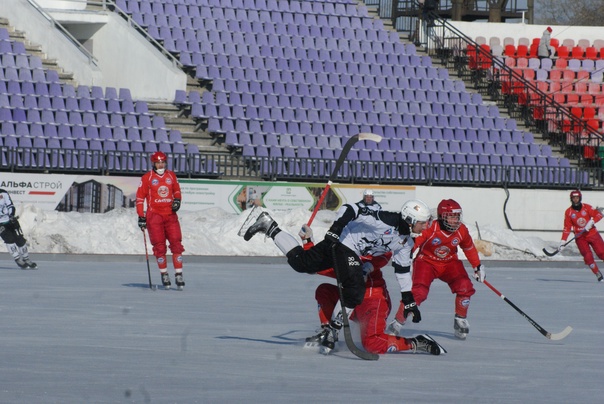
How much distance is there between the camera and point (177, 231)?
664 inches

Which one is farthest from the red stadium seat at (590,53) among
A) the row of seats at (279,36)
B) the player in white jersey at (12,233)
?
the player in white jersey at (12,233)

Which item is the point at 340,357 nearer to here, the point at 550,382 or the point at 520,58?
the point at 550,382

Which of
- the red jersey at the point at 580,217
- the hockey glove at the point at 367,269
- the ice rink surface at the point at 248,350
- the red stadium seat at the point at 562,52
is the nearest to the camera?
the ice rink surface at the point at 248,350

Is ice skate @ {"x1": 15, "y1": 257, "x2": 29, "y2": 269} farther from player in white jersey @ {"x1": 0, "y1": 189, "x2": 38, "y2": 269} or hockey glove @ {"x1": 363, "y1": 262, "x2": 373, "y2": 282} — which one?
hockey glove @ {"x1": 363, "y1": 262, "x2": 373, "y2": 282}

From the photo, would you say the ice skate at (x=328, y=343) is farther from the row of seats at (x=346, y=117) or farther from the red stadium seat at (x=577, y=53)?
the red stadium seat at (x=577, y=53)

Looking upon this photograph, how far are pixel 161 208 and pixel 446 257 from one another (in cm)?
585

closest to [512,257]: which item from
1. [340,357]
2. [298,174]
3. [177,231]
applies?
[298,174]

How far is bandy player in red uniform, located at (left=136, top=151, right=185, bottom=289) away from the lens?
16672mm

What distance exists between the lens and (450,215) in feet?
38.2

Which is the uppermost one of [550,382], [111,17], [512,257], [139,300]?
[111,17]

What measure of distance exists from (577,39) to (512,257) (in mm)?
17852

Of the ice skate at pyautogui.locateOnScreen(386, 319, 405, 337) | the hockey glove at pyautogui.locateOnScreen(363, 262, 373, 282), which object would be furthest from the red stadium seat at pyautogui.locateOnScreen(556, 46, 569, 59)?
the hockey glove at pyautogui.locateOnScreen(363, 262, 373, 282)

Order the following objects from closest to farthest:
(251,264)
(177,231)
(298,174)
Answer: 1. (177,231)
2. (251,264)
3. (298,174)

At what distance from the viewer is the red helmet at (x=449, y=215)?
11.7m
